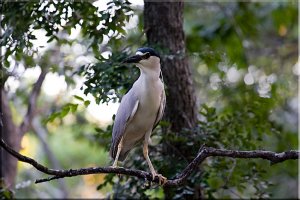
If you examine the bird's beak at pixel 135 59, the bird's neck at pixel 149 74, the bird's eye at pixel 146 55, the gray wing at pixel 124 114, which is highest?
the bird's eye at pixel 146 55

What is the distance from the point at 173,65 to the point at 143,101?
869 millimetres

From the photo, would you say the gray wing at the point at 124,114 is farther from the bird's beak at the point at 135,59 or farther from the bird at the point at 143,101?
the bird's beak at the point at 135,59

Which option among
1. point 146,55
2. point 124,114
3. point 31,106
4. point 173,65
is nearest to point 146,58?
point 146,55

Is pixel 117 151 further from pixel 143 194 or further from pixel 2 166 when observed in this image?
pixel 2 166

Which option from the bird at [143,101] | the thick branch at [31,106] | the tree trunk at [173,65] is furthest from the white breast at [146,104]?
the thick branch at [31,106]

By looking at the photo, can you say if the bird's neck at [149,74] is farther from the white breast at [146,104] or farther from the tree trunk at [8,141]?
the tree trunk at [8,141]

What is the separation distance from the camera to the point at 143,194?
13.3 feet

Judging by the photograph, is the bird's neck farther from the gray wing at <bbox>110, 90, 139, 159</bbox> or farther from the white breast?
the gray wing at <bbox>110, 90, 139, 159</bbox>

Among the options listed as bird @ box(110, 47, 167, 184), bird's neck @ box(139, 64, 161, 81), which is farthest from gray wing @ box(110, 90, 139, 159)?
bird's neck @ box(139, 64, 161, 81)

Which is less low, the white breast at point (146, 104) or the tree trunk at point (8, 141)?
the white breast at point (146, 104)

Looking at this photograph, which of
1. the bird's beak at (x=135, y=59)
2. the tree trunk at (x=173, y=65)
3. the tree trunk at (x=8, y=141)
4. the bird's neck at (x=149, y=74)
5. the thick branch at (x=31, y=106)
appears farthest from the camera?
the thick branch at (x=31, y=106)

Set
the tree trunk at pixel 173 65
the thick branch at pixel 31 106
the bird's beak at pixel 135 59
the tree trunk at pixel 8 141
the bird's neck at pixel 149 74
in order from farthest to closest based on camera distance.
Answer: the thick branch at pixel 31 106 → the tree trunk at pixel 8 141 → the tree trunk at pixel 173 65 → the bird's neck at pixel 149 74 → the bird's beak at pixel 135 59

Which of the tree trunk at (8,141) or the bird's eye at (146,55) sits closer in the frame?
the bird's eye at (146,55)

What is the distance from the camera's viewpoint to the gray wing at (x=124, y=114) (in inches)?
137
